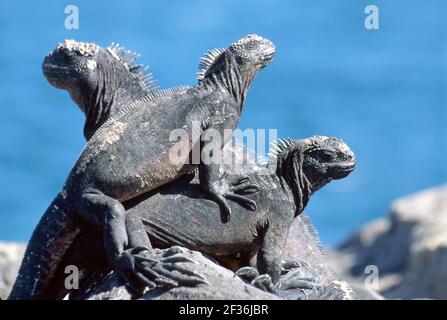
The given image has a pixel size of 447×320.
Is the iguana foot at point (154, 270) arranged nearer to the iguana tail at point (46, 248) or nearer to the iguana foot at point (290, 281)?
the iguana foot at point (290, 281)

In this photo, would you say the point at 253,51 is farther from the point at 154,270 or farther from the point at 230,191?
the point at 154,270

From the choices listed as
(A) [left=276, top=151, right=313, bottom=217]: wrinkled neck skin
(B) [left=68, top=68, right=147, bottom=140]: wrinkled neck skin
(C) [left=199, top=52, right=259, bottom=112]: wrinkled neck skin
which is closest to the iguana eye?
(A) [left=276, top=151, right=313, bottom=217]: wrinkled neck skin

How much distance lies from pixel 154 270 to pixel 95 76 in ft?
7.60

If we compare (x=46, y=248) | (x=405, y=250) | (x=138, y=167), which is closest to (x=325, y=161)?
(x=138, y=167)

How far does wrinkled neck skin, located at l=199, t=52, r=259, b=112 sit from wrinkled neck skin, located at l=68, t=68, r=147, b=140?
1385 millimetres

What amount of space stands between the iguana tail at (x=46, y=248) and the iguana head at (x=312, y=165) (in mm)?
1384

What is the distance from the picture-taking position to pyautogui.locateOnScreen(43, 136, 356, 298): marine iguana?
9844 millimetres

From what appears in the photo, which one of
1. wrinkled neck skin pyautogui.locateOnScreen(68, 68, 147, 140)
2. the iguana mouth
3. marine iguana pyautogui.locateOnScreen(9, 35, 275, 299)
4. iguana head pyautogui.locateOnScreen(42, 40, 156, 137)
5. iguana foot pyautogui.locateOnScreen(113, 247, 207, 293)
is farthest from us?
wrinkled neck skin pyautogui.locateOnScreen(68, 68, 147, 140)

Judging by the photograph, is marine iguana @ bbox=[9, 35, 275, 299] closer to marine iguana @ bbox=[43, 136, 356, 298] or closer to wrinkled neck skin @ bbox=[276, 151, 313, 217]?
marine iguana @ bbox=[43, 136, 356, 298]

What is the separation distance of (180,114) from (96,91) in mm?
1596

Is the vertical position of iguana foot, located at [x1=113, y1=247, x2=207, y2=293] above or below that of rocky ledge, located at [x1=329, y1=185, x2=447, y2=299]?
below
